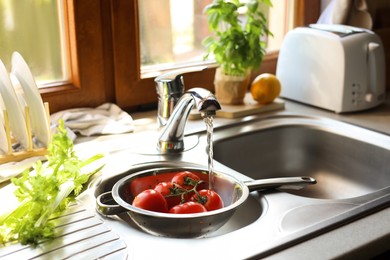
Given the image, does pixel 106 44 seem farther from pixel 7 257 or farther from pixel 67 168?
pixel 7 257

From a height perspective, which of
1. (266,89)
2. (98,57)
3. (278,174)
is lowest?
(278,174)

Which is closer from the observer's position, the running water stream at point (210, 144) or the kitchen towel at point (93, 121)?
the running water stream at point (210, 144)

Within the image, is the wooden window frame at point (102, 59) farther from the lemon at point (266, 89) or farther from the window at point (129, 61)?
the lemon at point (266, 89)

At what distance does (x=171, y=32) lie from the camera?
1.62 metres

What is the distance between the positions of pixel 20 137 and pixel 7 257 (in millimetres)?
434

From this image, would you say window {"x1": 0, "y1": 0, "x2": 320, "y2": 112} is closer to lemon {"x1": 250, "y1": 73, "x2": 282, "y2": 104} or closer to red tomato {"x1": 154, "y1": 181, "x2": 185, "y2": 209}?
lemon {"x1": 250, "y1": 73, "x2": 282, "y2": 104}

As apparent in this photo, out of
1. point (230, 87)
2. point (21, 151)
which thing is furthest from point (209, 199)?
point (230, 87)

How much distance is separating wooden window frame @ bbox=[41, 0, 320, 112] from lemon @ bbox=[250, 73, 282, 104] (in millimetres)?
273

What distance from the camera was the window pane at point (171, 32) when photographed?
158cm

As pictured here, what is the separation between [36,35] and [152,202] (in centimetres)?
57

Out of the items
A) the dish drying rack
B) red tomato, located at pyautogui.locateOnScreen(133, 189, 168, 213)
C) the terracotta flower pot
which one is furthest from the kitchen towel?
red tomato, located at pyautogui.locateOnScreen(133, 189, 168, 213)

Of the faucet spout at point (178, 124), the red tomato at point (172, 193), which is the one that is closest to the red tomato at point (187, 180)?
the red tomato at point (172, 193)

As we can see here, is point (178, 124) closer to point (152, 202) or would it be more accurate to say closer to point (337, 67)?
point (152, 202)

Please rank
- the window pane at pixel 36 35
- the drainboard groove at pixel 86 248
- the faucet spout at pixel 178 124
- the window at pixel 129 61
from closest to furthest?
the drainboard groove at pixel 86 248
the faucet spout at pixel 178 124
the window pane at pixel 36 35
the window at pixel 129 61
